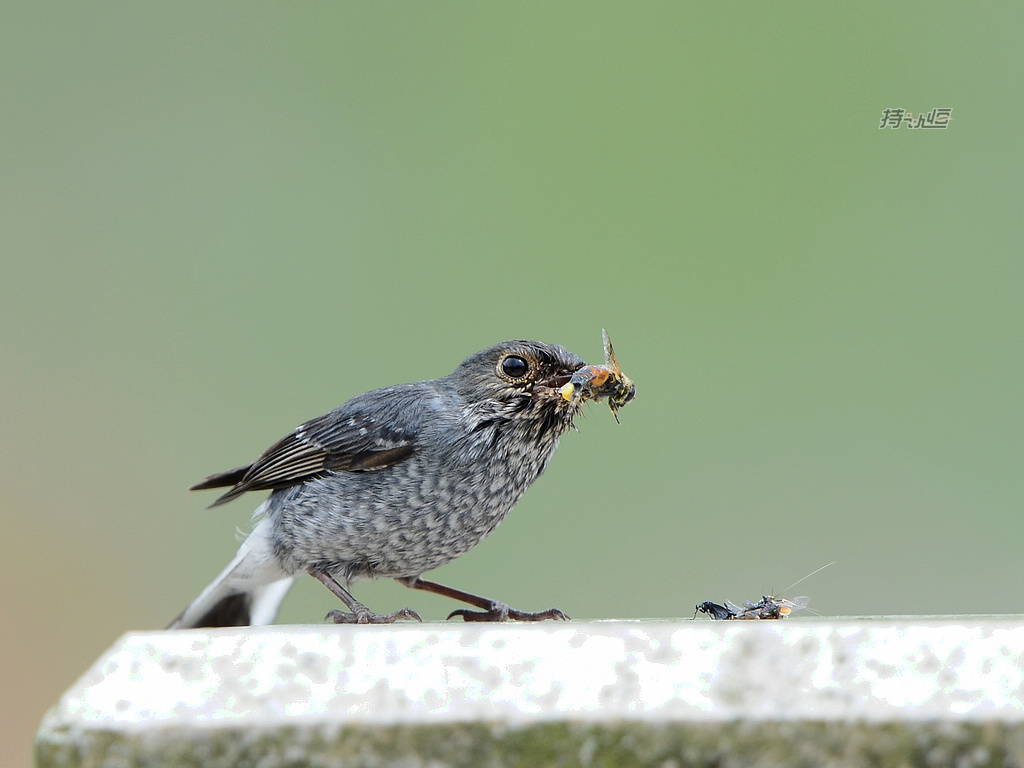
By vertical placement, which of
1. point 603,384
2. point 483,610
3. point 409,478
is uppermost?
point 603,384

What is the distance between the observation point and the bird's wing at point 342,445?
289 centimetres

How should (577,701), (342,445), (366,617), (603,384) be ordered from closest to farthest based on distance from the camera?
(577,701) < (366,617) < (603,384) < (342,445)

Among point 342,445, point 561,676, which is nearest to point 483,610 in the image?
point 342,445

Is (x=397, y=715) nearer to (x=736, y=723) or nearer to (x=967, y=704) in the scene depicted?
(x=736, y=723)

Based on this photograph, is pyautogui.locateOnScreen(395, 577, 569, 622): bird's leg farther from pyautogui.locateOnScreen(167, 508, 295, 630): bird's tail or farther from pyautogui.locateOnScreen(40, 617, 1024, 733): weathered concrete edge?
pyautogui.locateOnScreen(40, 617, 1024, 733): weathered concrete edge

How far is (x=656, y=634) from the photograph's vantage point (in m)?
1.06

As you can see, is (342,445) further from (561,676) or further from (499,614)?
(561,676)

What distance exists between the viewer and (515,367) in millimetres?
2906

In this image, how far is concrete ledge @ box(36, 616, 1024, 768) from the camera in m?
0.90

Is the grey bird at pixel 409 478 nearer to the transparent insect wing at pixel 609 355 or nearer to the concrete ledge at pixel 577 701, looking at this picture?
the transparent insect wing at pixel 609 355

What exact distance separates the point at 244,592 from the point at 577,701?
97.5 inches

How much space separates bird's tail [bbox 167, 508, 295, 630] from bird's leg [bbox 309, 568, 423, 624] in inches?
9.2

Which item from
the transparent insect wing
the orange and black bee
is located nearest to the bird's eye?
the orange and black bee

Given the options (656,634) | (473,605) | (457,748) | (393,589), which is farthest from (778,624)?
(393,589)
